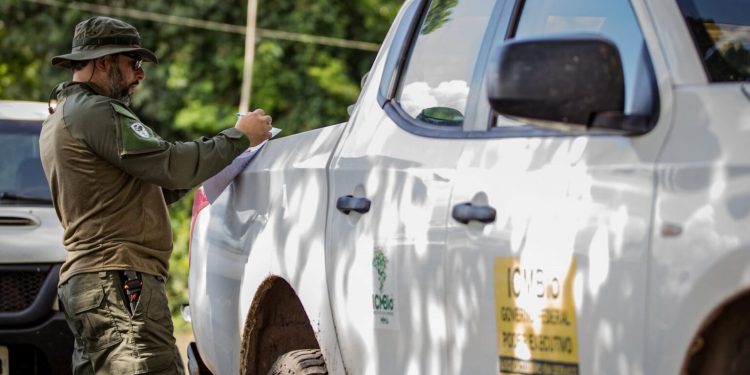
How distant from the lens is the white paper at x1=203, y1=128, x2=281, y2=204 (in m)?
5.23

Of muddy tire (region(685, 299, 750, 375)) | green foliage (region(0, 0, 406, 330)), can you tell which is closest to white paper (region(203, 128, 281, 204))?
muddy tire (region(685, 299, 750, 375))

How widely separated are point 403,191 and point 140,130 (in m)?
1.60

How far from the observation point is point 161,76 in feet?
74.0

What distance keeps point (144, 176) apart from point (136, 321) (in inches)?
21.7

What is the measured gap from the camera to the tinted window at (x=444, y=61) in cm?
394

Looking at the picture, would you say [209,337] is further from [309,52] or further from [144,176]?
[309,52]

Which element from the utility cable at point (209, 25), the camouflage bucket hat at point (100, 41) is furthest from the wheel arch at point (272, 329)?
the utility cable at point (209, 25)

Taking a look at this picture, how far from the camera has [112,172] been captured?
5293 millimetres

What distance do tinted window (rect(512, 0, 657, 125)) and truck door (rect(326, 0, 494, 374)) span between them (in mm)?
202

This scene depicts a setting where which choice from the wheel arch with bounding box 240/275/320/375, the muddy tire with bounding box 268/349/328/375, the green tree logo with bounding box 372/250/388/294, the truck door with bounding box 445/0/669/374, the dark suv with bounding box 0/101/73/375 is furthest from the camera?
the dark suv with bounding box 0/101/73/375

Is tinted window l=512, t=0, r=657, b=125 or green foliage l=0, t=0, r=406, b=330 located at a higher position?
green foliage l=0, t=0, r=406, b=330

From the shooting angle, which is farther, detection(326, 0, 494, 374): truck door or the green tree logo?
the green tree logo

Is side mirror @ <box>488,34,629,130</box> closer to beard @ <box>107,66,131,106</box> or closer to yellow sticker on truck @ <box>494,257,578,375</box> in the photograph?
yellow sticker on truck @ <box>494,257,578,375</box>

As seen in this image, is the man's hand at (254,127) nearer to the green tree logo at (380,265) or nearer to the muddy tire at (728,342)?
the green tree logo at (380,265)
